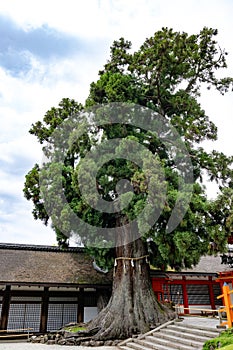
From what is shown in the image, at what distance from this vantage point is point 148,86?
11.5 m

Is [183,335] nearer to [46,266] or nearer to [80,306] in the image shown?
[80,306]

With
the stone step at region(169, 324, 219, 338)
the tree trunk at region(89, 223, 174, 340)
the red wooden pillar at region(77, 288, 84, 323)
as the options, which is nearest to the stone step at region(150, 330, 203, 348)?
the stone step at region(169, 324, 219, 338)

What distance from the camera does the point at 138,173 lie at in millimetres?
8625

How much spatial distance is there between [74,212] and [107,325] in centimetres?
365

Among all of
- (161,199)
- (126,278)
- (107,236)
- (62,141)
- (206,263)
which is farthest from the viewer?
(206,263)

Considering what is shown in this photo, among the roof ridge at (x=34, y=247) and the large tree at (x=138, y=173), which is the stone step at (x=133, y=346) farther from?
the roof ridge at (x=34, y=247)

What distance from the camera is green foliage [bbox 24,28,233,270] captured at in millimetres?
8359

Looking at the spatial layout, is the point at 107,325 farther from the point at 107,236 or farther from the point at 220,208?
the point at 220,208

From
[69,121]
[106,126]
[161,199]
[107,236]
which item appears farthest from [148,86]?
[107,236]

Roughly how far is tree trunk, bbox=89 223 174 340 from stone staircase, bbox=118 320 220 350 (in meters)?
0.35

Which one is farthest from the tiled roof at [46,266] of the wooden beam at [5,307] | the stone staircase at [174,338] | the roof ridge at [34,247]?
the stone staircase at [174,338]

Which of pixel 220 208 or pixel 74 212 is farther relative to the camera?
pixel 74 212

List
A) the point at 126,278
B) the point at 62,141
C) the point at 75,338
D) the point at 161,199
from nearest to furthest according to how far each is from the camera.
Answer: the point at 161,199 < the point at 75,338 < the point at 126,278 < the point at 62,141

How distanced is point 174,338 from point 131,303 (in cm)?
182
